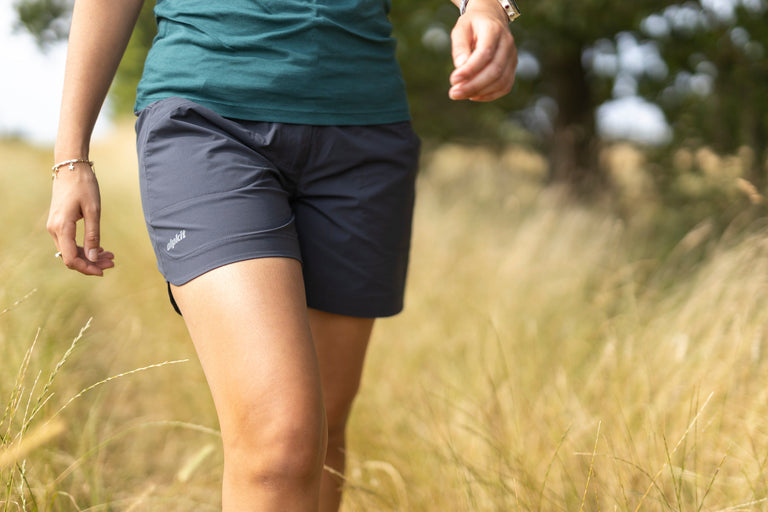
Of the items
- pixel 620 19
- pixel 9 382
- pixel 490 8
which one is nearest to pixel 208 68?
pixel 490 8

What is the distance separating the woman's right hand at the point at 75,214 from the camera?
44.5 inches

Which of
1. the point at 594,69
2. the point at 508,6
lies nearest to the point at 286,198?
the point at 508,6

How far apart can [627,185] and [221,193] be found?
5.86m

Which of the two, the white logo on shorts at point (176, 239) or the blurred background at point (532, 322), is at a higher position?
the white logo on shorts at point (176, 239)

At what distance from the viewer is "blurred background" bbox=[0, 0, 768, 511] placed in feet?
6.11

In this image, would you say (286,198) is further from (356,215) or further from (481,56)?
(481,56)

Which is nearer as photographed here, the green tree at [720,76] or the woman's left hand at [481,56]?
the woman's left hand at [481,56]

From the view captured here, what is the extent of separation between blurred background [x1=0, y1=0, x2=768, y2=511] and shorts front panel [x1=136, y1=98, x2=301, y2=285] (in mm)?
242

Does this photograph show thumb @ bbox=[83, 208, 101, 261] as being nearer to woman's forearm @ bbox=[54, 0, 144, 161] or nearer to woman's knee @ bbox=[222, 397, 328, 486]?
woman's forearm @ bbox=[54, 0, 144, 161]

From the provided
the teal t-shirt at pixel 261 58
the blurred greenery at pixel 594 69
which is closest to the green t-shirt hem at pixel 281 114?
the teal t-shirt at pixel 261 58

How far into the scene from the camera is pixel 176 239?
108cm

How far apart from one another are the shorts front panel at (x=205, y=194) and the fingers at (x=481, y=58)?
353 millimetres

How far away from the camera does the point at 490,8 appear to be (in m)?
1.15

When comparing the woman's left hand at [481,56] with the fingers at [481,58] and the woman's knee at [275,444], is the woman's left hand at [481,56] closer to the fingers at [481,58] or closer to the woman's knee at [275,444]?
the fingers at [481,58]
